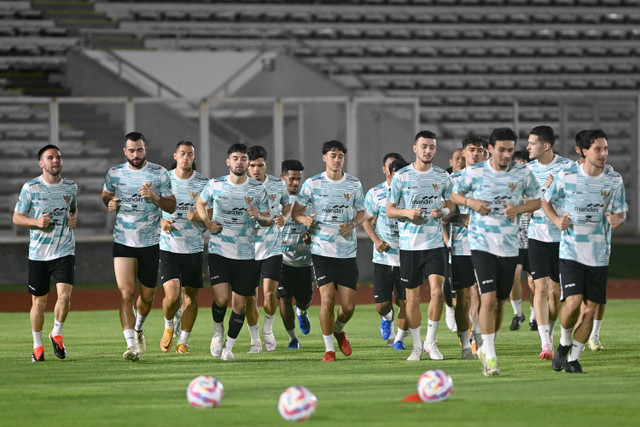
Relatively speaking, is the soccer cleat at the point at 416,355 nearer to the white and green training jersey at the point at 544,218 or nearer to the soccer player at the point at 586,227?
the soccer player at the point at 586,227

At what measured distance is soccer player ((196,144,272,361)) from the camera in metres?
11.7

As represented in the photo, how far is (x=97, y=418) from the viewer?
785 cm

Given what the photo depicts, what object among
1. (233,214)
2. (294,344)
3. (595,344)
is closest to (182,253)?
(233,214)

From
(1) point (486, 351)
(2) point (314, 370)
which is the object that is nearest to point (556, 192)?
(1) point (486, 351)

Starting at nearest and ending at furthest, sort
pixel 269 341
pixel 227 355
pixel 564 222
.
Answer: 1. pixel 564 222
2. pixel 227 355
3. pixel 269 341

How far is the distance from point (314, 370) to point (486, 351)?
1684mm

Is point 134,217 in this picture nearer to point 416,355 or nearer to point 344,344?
point 344,344

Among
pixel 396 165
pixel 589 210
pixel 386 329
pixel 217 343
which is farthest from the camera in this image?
pixel 386 329

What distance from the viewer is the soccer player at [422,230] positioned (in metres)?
11.3

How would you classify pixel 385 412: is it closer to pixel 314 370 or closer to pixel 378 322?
pixel 314 370

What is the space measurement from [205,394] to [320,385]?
1.61 m

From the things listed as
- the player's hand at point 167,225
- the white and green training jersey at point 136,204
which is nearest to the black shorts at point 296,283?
the player's hand at point 167,225

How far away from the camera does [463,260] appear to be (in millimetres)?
12172

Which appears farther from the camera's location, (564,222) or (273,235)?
(273,235)
